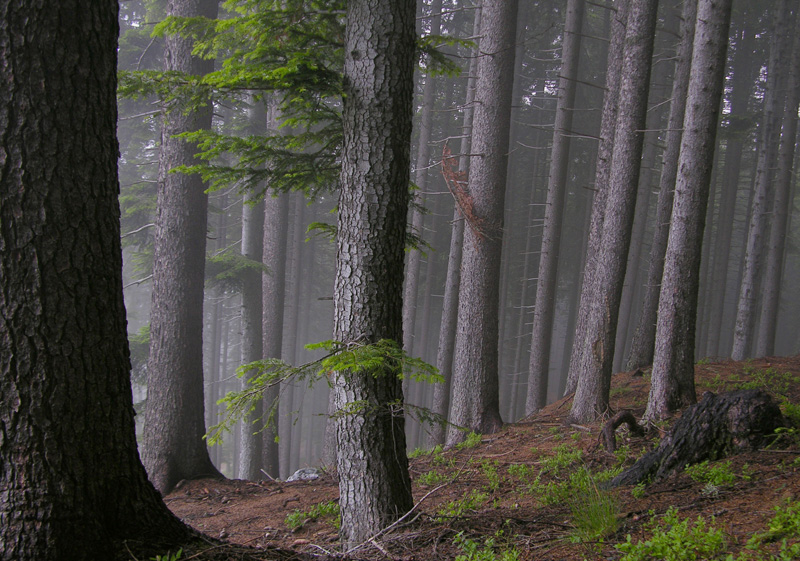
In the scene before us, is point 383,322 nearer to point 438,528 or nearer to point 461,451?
point 438,528

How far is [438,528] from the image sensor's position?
414cm

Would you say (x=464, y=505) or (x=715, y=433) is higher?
(x=715, y=433)

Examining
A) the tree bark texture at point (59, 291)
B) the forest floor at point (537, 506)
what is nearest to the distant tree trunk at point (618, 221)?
the forest floor at point (537, 506)

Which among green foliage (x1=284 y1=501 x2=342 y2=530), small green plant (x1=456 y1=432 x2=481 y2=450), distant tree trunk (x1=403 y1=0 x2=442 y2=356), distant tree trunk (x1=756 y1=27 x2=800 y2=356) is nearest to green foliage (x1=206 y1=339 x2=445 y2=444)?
green foliage (x1=284 y1=501 x2=342 y2=530)

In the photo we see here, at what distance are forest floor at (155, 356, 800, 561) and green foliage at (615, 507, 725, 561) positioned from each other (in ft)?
0.04

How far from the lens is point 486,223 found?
927 centimetres

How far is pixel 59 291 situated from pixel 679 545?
3.78 metres

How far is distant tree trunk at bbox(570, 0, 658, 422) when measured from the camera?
883 centimetres

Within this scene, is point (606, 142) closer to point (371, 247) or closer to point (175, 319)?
point (371, 247)

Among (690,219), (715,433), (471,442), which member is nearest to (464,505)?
(715,433)

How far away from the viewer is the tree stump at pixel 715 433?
510 cm

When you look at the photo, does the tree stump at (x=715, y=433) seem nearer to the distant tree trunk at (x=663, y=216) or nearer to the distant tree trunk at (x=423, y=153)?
the distant tree trunk at (x=663, y=216)

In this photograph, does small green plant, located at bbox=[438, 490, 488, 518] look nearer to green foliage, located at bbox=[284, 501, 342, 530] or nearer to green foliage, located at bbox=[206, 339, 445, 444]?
green foliage, located at bbox=[284, 501, 342, 530]

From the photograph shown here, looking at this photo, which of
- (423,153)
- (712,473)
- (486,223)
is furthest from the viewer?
(423,153)
